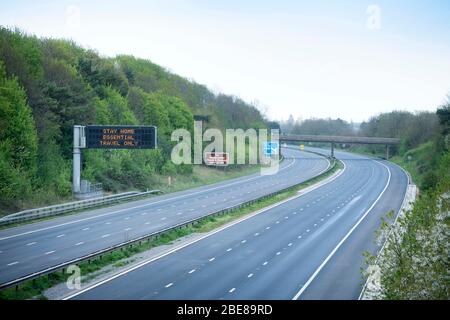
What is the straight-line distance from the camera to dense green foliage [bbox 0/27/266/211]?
57.5 metres

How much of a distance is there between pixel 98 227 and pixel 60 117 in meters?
25.8

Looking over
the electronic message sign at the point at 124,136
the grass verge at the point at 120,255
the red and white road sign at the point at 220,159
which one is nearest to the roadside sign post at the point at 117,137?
the electronic message sign at the point at 124,136

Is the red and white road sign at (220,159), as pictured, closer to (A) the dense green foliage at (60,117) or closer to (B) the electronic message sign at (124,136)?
(A) the dense green foliage at (60,117)

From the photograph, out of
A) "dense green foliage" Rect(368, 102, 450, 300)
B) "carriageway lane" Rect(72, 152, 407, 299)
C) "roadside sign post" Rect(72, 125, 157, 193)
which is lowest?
"carriageway lane" Rect(72, 152, 407, 299)

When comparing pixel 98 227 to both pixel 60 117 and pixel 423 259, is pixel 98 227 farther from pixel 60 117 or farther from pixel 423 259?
pixel 423 259

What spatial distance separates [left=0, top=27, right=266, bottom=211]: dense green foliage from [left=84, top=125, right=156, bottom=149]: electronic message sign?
5852 millimetres

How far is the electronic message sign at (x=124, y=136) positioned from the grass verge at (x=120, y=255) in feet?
38.6

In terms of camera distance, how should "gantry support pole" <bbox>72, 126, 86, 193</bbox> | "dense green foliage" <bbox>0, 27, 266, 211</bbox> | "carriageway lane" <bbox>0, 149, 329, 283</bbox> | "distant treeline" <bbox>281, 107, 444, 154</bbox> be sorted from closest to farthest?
"carriageway lane" <bbox>0, 149, 329, 283</bbox>
"dense green foliage" <bbox>0, 27, 266, 211</bbox>
"gantry support pole" <bbox>72, 126, 86, 193</bbox>
"distant treeline" <bbox>281, 107, 444, 154</bbox>

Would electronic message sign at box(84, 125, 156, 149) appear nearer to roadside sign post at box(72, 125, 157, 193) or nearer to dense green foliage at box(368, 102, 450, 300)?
roadside sign post at box(72, 125, 157, 193)

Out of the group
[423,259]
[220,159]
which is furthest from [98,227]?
[220,159]

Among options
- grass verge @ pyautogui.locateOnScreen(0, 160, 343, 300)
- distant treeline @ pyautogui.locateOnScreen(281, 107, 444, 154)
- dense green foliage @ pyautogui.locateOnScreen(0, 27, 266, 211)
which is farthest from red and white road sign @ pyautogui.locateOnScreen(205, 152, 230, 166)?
distant treeline @ pyautogui.locateOnScreen(281, 107, 444, 154)

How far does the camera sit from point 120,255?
35844 millimetres

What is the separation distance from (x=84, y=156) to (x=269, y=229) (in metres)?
31.0

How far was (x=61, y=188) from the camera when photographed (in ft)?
202
